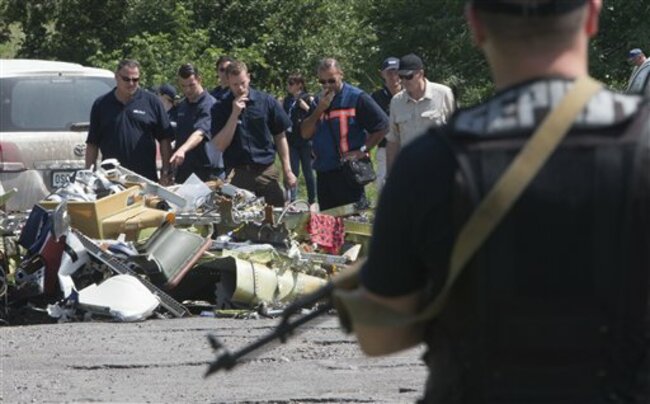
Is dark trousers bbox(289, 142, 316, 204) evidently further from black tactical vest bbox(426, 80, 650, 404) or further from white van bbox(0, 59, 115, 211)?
black tactical vest bbox(426, 80, 650, 404)

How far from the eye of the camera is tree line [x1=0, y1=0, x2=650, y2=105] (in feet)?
101

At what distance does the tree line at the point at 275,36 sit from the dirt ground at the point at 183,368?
59.5ft

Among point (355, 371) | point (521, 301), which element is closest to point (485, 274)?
point (521, 301)

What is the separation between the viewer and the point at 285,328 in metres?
3.28

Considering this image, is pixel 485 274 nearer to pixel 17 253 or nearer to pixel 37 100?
pixel 17 253

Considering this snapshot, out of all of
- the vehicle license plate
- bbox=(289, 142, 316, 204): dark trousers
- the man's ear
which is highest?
the man's ear

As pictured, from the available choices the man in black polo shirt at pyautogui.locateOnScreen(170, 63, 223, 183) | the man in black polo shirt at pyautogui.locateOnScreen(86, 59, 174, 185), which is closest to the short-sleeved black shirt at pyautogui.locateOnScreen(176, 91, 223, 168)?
the man in black polo shirt at pyautogui.locateOnScreen(170, 63, 223, 183)

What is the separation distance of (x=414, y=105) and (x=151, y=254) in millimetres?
2757

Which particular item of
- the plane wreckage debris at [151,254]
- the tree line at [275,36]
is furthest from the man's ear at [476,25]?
the tree line at [275,36]

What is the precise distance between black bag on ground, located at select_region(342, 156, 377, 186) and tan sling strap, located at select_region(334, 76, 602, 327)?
10151 mm

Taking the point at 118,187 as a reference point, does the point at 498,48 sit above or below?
above

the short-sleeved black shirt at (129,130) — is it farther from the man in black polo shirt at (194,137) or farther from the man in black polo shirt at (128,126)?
the man in black polo shirt at (194,137)

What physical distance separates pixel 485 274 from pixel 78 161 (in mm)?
12675

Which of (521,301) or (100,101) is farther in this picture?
(100,101)
